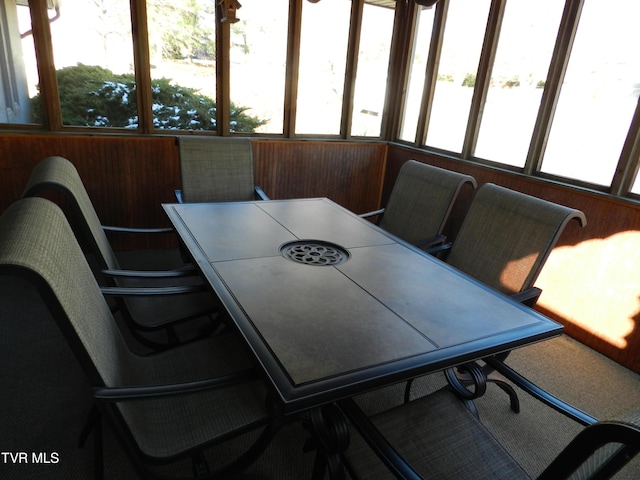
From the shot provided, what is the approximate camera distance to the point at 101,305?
51.5 inches

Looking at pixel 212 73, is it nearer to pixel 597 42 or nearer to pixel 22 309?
pixel 22 309

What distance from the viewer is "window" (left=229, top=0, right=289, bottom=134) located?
348 centimetres

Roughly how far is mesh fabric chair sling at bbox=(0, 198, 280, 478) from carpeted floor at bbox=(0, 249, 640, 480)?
0.30 m

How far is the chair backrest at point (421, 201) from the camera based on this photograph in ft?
7.88

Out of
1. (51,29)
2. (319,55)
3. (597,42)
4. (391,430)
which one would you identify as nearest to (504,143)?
(597,42)

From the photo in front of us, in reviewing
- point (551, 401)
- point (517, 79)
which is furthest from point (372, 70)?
point (551, 401)

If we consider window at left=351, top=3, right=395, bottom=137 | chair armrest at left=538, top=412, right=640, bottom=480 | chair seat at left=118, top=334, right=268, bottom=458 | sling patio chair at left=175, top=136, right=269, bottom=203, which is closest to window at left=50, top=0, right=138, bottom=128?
sling patio chair at left=175, top=136, right=269, bottom=203

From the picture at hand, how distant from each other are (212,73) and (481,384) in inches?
127

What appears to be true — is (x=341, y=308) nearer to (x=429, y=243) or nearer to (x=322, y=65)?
(x=429, y=243)

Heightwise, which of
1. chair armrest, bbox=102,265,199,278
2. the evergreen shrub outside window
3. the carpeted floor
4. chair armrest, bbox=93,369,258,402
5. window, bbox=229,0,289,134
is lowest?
the carpeted floor

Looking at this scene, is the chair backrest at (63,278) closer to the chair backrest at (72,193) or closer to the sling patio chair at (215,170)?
the chair backrest at (72,193)

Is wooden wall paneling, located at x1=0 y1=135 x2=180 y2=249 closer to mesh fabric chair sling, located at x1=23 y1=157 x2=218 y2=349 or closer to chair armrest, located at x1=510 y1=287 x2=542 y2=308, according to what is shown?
mesh fabric chair sling, located at x1=23 y1=157 x2=218 y2=349

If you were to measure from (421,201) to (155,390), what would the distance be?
6.33 feet

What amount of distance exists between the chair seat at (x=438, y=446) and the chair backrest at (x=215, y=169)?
6.89 ft
